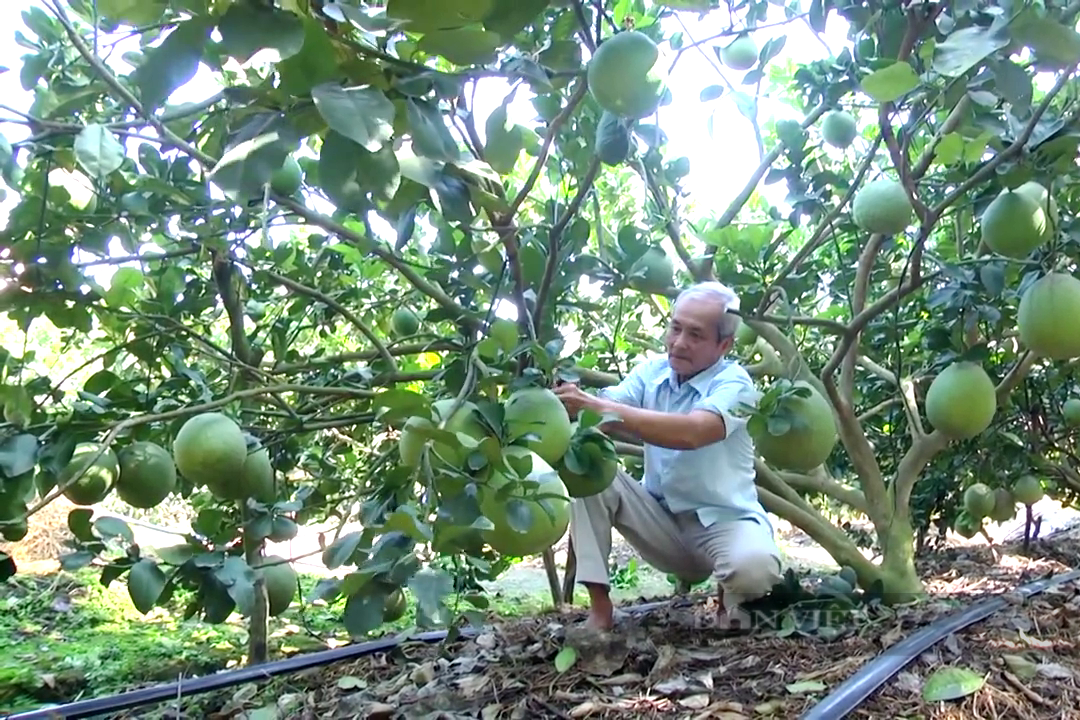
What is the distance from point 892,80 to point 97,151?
3.69ft

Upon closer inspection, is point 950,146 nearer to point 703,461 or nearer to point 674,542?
point 703,461

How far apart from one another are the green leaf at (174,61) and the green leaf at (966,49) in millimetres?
902

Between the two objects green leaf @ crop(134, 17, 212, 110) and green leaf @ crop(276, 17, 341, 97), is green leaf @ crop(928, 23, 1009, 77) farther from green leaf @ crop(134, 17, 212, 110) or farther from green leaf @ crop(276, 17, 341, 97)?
green leaf @ crop(134, 17, 212, 110)

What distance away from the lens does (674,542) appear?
2.87m

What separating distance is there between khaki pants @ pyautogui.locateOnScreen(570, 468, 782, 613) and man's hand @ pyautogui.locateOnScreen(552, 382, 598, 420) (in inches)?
24.9

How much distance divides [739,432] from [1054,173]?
112 cm

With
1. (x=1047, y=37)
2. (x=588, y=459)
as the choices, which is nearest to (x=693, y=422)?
(x=588, y=459)

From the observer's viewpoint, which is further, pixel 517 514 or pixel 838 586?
pixel 838 586

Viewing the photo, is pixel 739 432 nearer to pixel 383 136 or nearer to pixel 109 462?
pixel 109 462

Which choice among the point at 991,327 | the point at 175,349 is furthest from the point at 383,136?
the point at 991,327

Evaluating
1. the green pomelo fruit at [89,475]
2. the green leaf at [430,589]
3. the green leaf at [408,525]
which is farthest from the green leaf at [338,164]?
the green pomelo fruit at [89,475]

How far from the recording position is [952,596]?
3.31m

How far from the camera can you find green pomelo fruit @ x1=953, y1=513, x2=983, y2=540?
4610 millimetres

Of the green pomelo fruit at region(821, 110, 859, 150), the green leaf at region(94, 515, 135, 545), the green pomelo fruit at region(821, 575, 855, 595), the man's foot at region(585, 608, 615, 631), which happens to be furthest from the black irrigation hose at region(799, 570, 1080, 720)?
the green pomelo fruit at region(821, 110, 859, 150)
